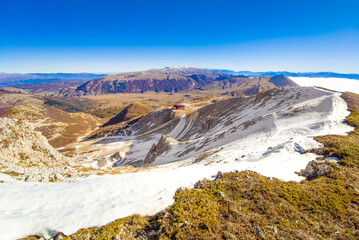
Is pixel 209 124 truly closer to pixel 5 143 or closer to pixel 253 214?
pixel 5 143

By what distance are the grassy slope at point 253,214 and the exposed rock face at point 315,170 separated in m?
1.08

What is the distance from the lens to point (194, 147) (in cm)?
4875

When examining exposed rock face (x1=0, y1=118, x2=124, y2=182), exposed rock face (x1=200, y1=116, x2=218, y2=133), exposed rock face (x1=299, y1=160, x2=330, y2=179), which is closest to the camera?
exposed rock face (x1=299, y1=160, x2=330, y2=179)

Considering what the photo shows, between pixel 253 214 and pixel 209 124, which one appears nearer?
pixel 253 214

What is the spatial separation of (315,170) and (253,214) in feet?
33.8

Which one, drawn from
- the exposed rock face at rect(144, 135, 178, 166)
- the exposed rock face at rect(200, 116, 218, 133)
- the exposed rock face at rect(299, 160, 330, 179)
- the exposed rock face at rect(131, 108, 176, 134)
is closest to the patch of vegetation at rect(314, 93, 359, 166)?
the exposed rock face at rect(299, 160, 330, 179)

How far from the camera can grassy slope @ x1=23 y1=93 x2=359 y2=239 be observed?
25.6 ft

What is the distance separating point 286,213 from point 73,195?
1464 cm

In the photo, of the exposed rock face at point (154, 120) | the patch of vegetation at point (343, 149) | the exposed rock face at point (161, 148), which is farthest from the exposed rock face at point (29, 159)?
the exposed rock face at point (154, 120)

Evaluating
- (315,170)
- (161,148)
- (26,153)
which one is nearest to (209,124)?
(161,148)

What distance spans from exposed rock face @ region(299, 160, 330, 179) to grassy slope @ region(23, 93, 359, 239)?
108 centimetres

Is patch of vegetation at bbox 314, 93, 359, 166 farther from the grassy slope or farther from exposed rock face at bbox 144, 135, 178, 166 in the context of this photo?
exposed rock face at bbox 144, 135, 178, 166

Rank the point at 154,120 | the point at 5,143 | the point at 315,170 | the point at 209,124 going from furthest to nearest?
the point at 154,120 < the point at 209,124 < the point at 5,143 < the point at 315,170

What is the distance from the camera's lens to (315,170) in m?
14.7
